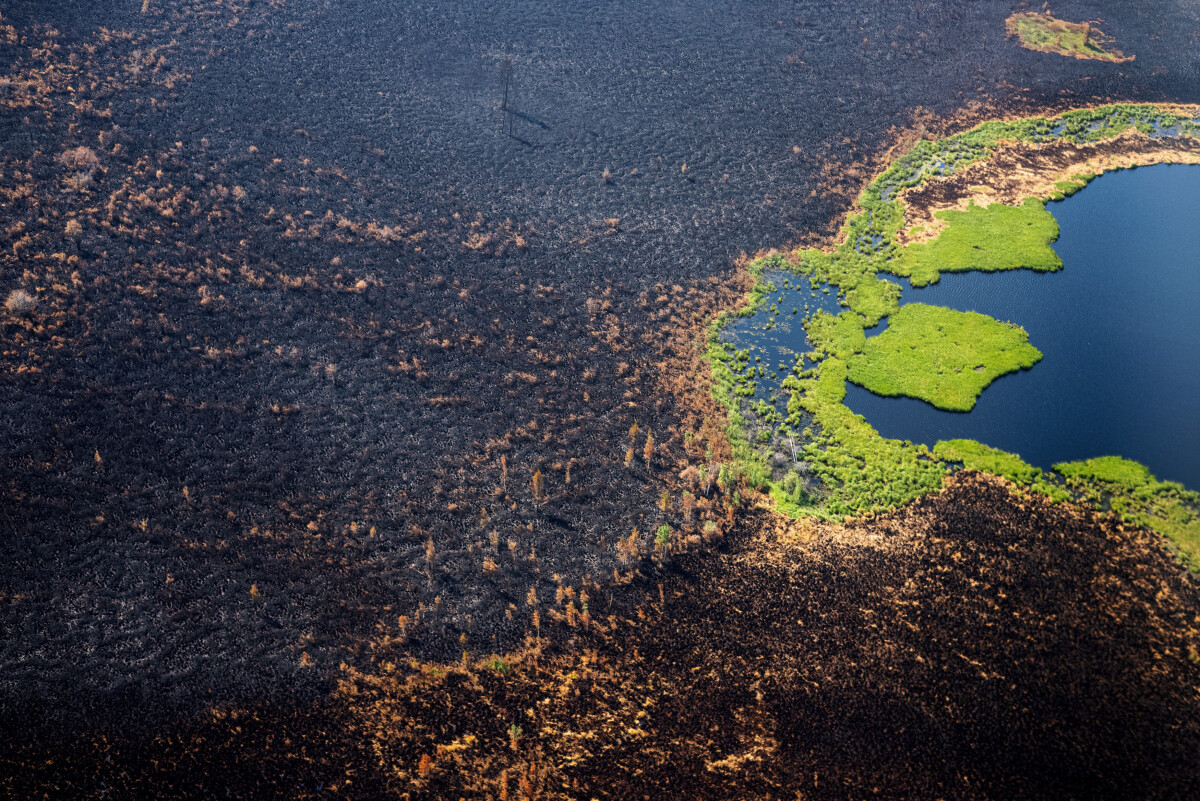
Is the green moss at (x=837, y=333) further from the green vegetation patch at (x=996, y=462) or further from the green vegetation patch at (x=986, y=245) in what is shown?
the green vegetation patch at (x=996, y=462)

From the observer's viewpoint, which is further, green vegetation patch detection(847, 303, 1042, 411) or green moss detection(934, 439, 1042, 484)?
green vegetation patch detection(847, 303, 1042, 411)

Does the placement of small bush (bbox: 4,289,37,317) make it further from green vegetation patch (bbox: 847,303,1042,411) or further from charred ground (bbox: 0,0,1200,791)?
green vegetation patch (bbox: 847,303,1042,411)

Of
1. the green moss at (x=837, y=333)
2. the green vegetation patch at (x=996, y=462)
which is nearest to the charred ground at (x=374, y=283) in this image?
the green moss at (x=837, y=333)

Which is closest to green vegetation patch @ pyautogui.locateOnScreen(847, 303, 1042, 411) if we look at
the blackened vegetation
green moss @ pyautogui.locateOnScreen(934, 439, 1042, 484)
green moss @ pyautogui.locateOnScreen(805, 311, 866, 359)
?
green moss @ pyautogui.locateOnScreen(805, 311, 866, 359)

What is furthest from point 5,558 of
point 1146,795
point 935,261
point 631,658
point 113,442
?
point 935,261

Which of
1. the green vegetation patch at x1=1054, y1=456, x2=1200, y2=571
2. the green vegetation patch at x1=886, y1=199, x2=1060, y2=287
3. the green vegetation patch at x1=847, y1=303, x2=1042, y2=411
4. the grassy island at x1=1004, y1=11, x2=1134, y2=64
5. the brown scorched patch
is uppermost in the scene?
the grassy island at x1=1004, y1=11, x2=1134, y2=64
